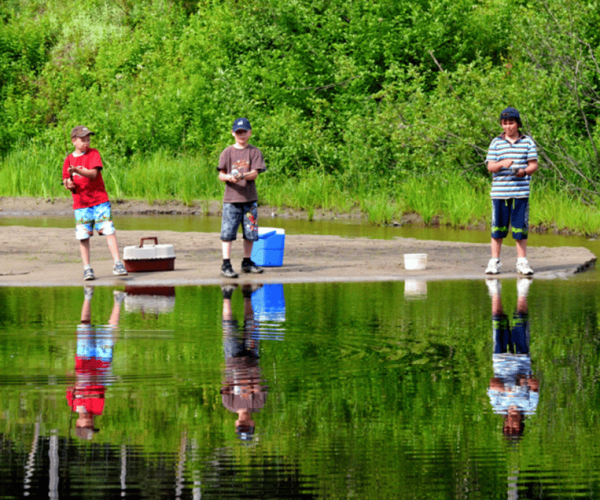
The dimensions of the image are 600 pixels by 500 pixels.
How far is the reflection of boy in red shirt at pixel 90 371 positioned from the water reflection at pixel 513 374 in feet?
7.60

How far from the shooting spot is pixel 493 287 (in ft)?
43.7

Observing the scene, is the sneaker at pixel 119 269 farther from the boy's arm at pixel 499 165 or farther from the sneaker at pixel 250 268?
the boy's arm at pixel 499 165

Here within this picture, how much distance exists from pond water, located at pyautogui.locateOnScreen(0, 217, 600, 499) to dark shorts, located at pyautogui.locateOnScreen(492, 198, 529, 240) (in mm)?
2353

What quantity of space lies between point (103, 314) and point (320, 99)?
2100 centimetres

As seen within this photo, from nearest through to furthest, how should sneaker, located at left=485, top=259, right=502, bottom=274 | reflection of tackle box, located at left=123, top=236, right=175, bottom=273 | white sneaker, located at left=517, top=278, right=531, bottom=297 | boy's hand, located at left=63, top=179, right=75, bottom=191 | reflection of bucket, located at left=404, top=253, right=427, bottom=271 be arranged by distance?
white sneaker, located at left=517, top=278, right=531, bottom=297
boy's hand, located at left=63, top=179, right=75, bottom=191
reflection of tackle box, located at left=123, top=236, right=175, bottom=273
sneaker, located at left=485, top=259, right=502, bottom=274
reflection of bucket, located at left=404, top=253, right=427, bottom=271

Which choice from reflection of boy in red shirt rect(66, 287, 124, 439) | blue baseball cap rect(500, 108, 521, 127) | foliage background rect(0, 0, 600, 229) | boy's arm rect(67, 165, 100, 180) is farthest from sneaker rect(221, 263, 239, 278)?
foliage background rect(0, 0, 600, 229)

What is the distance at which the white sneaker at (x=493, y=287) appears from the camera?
12805 millimetres

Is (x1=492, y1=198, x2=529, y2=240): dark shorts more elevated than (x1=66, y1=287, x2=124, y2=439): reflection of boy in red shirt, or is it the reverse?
(x1=492, y1=198, x2=529, y2=240): dark shorts

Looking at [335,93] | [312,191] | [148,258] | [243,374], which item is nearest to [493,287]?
[148,258]

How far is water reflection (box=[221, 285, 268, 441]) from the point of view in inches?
265

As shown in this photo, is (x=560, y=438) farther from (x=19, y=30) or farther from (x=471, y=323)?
(x=19, y=30)

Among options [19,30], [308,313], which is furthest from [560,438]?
[19,30]

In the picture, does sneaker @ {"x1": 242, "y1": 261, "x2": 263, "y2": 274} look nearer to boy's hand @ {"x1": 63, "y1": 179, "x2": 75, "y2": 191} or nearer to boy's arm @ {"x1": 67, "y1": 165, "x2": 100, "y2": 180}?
boy's arm @ {"x1": 67, "y1": 165, "x2": 100, "y2": 180}

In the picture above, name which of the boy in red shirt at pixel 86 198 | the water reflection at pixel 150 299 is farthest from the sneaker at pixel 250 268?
the boy in red shirt at pixel 86 198
